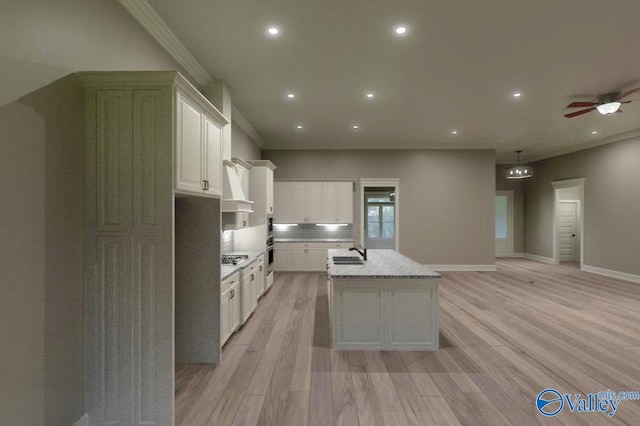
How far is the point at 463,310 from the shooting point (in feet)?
14.3

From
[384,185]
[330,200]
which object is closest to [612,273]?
[384,185]

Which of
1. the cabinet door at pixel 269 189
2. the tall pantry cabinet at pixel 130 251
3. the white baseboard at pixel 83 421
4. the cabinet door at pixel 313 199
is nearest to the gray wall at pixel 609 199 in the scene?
the cabinet door at pixel 313 199

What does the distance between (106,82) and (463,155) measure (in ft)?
24.5

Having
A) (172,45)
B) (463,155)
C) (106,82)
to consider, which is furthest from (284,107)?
(463,155)

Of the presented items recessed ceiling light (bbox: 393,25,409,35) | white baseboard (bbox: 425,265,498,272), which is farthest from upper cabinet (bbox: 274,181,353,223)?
recessed ceiling light (bbox: 393,25,409,35)

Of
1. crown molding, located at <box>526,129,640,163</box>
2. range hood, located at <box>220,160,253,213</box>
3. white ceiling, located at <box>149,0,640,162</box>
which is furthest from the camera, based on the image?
crown molding, located at <box>526,129,640,163</box>

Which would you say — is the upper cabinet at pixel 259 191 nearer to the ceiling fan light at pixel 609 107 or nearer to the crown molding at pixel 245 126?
the crown molding at pixel 245 126

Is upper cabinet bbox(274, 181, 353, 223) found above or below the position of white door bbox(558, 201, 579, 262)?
above

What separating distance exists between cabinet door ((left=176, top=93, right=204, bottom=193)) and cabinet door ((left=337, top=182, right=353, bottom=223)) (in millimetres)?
5026

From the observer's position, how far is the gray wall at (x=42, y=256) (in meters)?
1.45

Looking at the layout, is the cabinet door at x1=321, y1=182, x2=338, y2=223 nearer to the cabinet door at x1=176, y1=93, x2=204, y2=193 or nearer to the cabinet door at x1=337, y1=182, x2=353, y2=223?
the cabinet door at x1=337, y1=182, x2=353, y2=223

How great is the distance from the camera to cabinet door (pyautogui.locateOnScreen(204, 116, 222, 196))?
2.39 meters

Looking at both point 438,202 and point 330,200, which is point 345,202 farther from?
point 438,202

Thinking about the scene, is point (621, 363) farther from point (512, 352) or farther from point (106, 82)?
point (106, 82)
